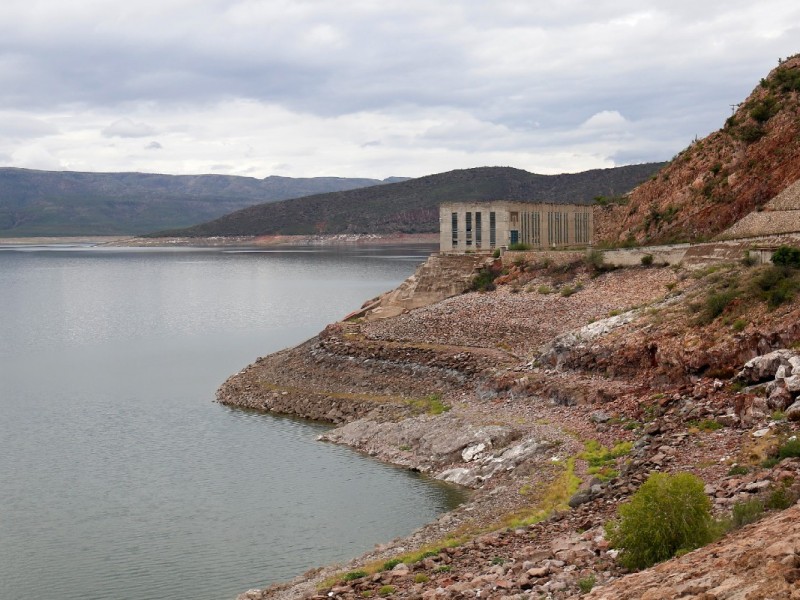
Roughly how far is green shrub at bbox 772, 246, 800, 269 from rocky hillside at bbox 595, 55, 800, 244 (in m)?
17.1

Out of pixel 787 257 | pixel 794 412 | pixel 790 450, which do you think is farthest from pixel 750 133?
pixel 790 450

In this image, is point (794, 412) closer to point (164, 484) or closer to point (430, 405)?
point (430, 405)

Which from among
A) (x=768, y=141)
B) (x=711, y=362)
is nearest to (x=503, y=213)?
(x=768, y=141)

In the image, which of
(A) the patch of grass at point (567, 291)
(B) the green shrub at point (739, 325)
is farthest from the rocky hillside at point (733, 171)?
(B) the green shrub at point (739, 325)

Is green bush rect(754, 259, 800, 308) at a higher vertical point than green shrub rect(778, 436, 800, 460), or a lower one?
higher

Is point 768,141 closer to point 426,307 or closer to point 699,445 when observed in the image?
point 426,307

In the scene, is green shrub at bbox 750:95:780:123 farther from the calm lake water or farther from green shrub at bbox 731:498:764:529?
green shrub at bbox 731:498:764:529

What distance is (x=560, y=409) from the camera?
113ft

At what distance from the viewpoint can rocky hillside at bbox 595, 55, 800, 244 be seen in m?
53.2

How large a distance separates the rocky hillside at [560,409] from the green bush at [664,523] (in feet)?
1.58

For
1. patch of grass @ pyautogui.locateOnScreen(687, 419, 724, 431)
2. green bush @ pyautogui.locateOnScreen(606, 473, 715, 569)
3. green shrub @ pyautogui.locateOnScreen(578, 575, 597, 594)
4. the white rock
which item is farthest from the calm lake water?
green bush @ pyautogui.locateOnScreen(606, 473, 715, 569)

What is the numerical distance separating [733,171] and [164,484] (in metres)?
37.0

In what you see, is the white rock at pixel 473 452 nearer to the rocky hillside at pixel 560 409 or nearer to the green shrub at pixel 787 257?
the rocky hillside at pixel 560 409

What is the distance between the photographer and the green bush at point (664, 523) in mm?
17359
